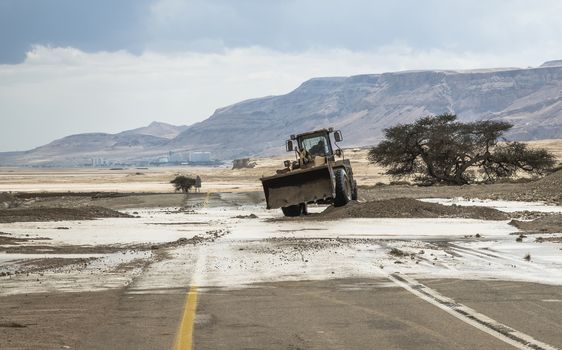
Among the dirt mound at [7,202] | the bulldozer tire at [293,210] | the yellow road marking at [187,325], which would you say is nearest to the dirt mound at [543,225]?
the bulldozer tire at [293,210]

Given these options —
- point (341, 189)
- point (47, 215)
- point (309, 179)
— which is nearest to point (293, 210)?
point (309, 179)

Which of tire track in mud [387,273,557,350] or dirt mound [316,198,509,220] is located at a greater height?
tire track in mud [387,273,557,350]

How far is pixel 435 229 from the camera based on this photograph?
85.7 ft

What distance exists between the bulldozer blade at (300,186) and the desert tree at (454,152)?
3724cm

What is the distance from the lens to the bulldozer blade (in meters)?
31.6

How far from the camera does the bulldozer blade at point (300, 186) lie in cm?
3162

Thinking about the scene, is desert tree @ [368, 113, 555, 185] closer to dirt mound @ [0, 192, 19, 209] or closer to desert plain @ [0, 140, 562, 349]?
dirt mound @ [0, 192, 19, 209]

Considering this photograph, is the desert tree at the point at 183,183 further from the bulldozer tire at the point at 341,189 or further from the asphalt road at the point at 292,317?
the asphalt road at the point at 292,317

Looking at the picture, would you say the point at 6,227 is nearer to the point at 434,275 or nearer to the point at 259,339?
the point at 434,275

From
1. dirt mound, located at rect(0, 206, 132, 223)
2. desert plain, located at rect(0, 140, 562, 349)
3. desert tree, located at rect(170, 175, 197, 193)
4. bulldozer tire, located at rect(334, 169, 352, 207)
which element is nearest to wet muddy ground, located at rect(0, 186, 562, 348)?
desert plain, located at rect(0, 140, 562, 349)

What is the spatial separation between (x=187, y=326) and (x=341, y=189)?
24527 millimetres

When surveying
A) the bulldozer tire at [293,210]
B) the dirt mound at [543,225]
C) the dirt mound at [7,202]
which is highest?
the dirt mound at [7,202]

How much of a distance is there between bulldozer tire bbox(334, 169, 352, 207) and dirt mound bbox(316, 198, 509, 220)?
1.17 feet

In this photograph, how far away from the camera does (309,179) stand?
105 feet
